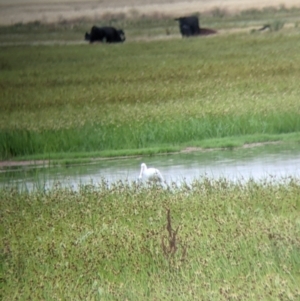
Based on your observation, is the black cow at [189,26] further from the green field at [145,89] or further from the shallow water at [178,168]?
the shallow water at [178,168]

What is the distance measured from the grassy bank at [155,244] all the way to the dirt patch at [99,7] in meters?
2.15

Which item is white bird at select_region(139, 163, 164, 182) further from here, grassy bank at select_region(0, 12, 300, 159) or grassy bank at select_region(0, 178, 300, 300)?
grassy bank at select_region(0, 12, 300, 159)

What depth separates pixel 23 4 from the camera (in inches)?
321

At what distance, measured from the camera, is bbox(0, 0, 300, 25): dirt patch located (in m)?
8.16

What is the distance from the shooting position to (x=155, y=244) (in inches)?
203

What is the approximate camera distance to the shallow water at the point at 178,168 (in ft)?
24.7

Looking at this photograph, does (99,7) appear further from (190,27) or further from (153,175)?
(153,175)

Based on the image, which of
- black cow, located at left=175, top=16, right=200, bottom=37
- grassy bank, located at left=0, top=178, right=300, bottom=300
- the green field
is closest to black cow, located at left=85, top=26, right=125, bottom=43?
the green field

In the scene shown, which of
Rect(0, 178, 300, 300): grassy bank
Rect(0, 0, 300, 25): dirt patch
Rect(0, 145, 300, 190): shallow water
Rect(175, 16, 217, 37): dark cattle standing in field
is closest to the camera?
Rect(0, 178, 300, 300): grassy bank

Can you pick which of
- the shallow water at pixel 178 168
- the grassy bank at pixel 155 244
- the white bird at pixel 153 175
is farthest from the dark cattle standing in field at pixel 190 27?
the grassy bank at pixel 155 244

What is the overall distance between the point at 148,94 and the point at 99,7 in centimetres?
78

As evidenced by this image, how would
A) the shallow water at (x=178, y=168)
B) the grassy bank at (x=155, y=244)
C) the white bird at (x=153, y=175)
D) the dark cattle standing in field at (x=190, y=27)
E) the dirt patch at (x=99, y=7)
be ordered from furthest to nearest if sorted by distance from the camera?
the dark cattle standing in field at (x=190, y=27) → the dirt patch at (x=99, y=7) → the shallow water at (x=178, y=168) → the white bird at (x=153, y=175) → the grassy bank at (x=155, y=244)

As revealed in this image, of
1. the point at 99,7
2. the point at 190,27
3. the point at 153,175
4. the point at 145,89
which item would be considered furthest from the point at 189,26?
the point at 153,175

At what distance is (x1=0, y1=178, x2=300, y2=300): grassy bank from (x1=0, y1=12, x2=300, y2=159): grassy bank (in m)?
1.81
